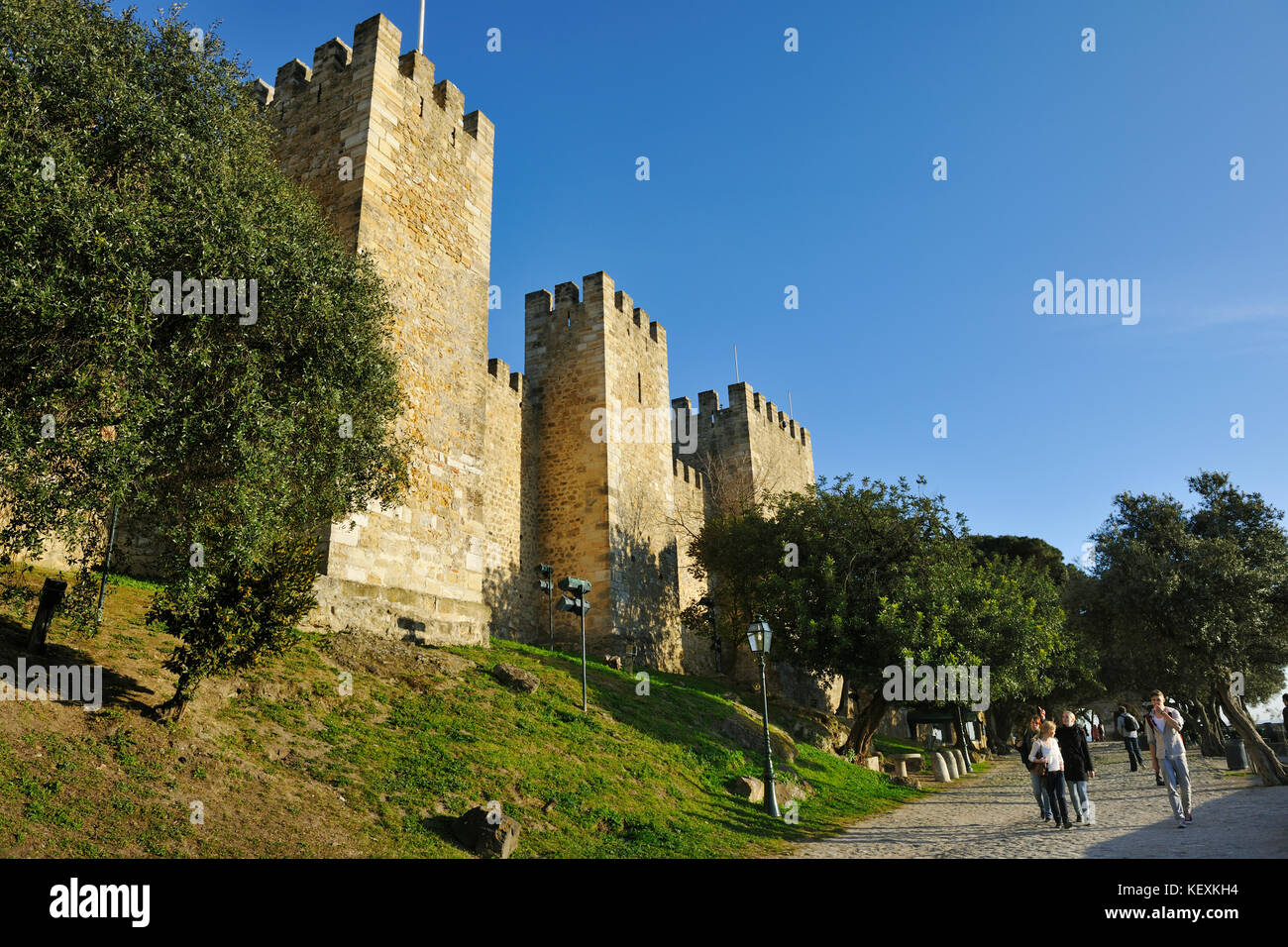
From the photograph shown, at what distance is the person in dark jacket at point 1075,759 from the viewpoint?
11.3m

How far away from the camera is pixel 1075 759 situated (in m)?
11.3

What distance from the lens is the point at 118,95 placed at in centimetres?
897

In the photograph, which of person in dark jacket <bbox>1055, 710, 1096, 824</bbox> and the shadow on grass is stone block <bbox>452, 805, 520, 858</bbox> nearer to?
the shadow on grass

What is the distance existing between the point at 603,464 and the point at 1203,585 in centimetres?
1751

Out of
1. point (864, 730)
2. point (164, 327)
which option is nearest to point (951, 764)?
point (864, 730)

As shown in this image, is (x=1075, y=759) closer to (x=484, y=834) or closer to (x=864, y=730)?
(x=484, y=834)

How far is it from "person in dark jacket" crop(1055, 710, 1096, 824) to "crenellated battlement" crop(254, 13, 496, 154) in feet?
54.0

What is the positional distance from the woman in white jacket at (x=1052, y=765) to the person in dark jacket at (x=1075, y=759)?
115mm

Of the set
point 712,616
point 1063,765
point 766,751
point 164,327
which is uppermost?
point 164,327

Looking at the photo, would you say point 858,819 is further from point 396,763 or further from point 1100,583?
point 1100,583

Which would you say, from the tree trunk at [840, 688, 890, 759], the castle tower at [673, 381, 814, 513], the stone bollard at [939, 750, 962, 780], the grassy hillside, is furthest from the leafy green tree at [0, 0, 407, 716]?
the castle tower at [673, 381, 814, 513]

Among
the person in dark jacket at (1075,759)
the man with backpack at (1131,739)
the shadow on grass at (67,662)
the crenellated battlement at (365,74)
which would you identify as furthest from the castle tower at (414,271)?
the man with backpack at (1131,739)

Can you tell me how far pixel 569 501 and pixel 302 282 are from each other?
16.1 metres
